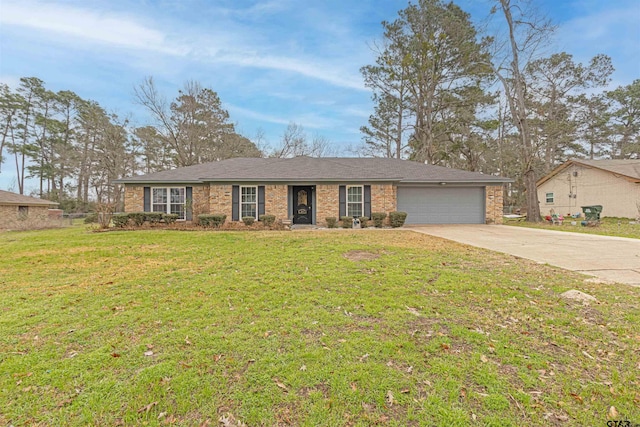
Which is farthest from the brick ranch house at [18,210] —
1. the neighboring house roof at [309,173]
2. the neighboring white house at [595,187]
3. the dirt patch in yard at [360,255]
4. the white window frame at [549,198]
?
the white window frame at [549,198]

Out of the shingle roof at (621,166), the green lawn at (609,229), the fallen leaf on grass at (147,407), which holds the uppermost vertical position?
the shingle roof at (621,166)

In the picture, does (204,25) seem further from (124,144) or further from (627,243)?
(124,144)

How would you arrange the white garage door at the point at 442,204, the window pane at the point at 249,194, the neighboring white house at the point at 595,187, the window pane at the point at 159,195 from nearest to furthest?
the window pane at the point at 249,194 → the window pane at the point at 159,195 → the white garage door at the point at 442,204 → the neighboring white house at the point at 595,187

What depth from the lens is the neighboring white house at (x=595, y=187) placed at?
16594 mm

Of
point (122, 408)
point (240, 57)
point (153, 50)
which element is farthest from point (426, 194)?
point (153, 50)

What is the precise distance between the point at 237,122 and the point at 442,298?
1065 inches

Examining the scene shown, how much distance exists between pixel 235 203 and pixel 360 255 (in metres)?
8.48

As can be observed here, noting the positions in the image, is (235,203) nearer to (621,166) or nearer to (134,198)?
(134,198)

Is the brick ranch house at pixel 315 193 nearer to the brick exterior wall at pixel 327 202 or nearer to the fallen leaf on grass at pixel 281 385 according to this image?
the brick exterior wall at pixel 327 202

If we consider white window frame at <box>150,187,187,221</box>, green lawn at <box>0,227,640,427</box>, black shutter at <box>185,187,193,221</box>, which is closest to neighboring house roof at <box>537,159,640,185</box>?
green lawn at <box>0,227,640,427</box>

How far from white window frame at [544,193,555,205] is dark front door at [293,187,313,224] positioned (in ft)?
69.0

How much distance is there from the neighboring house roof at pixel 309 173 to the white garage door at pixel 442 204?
750 millimetres

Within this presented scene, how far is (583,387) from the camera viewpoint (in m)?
2.09

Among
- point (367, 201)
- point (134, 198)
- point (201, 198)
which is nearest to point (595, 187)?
point (367, 201)
